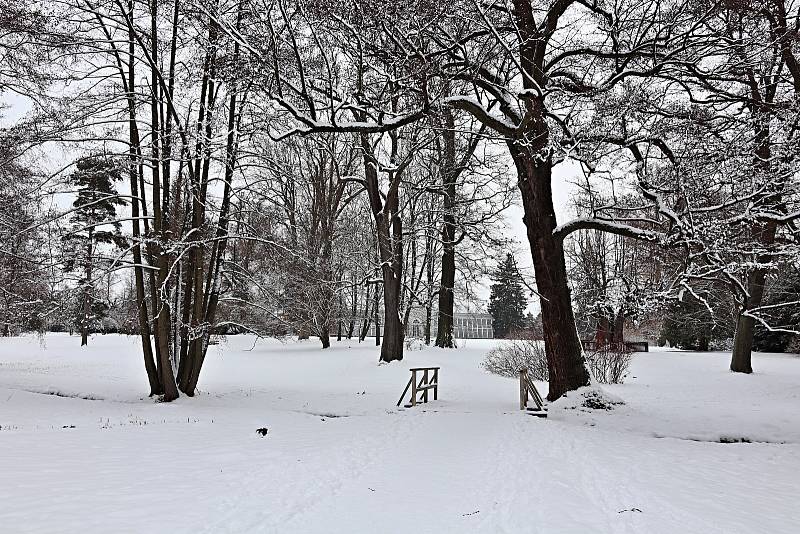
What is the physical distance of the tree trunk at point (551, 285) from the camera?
1120 centimetres

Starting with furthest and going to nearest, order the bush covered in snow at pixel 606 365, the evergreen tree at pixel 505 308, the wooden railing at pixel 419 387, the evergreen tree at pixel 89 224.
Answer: the evergreen tree at pixel 505 308, the bush covered in snow at pixel 606 365, the wooden railing at pixel 419 387, the evergreen tree at pixel 89 224

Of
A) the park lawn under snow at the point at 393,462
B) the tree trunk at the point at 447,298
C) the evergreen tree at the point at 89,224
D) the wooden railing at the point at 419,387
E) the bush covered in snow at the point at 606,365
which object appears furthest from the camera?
the tree trunk at the point at 447,298

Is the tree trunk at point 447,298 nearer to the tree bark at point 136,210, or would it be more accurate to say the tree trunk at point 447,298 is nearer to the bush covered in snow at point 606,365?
the bush covered in snow at point 606,365

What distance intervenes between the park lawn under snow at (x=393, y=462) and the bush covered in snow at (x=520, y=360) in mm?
2661

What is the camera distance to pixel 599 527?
477 centimetres

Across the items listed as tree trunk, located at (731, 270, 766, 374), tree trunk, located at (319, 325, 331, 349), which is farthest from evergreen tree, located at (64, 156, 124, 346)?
tree trunk, located at (731, 270, 766, 374)

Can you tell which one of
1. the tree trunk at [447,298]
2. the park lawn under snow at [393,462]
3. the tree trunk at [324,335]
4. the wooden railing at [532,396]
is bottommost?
the park lawn under snow at [393,462]

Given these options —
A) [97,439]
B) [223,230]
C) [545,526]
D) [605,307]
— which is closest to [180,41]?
[223,230]

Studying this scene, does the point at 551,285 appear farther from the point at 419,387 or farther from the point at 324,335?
the point at 324,335

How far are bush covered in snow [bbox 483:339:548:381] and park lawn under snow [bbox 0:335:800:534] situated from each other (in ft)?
8.73

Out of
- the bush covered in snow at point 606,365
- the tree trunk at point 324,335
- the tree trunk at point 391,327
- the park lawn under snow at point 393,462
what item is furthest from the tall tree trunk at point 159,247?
the tree trunk at point 324,335

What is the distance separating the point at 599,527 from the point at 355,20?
23.5ft

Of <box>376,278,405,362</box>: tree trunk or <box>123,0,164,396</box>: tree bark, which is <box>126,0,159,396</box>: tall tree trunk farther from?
<box>376,278,405,362</box>: tree trunk

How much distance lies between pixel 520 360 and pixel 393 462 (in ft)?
38.1
